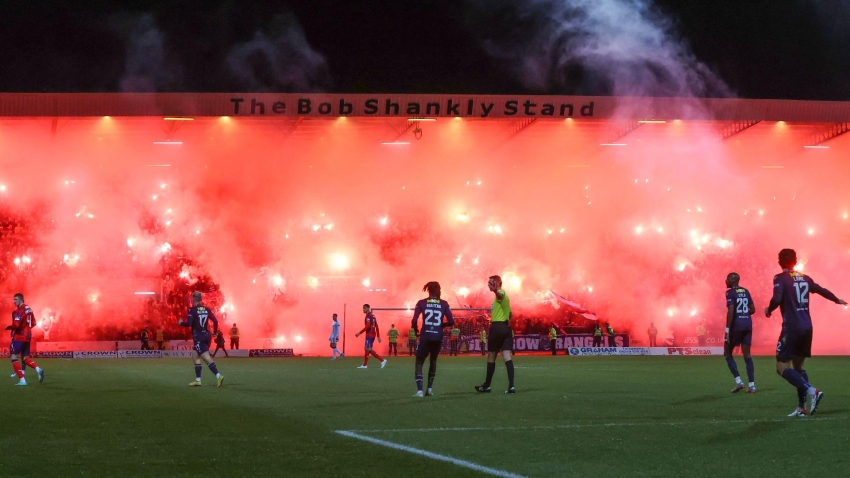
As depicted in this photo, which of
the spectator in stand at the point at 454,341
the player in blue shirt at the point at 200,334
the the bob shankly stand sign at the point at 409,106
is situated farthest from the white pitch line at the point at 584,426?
the spectator in stand at the point at 454,341

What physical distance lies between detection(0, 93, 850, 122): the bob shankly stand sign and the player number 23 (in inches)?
965

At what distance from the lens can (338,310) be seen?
156 ft

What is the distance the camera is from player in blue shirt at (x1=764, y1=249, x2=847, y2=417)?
414 inches

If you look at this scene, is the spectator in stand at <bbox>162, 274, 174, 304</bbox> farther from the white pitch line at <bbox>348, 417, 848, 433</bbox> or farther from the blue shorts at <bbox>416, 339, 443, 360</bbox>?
the white pitch line at <bbox>348, 417, 848, 433</bbox>

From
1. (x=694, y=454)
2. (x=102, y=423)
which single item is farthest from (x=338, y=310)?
(x=694, y=454)

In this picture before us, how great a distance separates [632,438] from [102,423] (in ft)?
19.9

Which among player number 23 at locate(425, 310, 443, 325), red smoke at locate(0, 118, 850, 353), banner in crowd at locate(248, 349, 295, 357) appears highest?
red smoke at locate(0, 118, 850, 353)

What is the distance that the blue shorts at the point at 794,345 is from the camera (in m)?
10.5

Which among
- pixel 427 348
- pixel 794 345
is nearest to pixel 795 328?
pixel 794 345

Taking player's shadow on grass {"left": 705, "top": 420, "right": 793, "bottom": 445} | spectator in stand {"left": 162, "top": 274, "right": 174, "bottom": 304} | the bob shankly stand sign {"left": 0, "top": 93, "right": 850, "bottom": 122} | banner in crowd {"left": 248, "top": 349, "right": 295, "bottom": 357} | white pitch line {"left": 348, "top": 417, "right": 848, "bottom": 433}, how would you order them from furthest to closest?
spectator in stand {"left": 162, "top": 274, "right": 174, "bottom": 304}, banner in crowd {"left": 248, "top": 349, "right": 295, "bottom": 357}, the bob shankly stand sign {"left": 0, "top": 93, "right": 850, "bottom": 122}, white pitch line {"left": 348, "top": 417, "right": 848, "bottom": 433}, player's shadow on grass {"left": 705, "top": 420, "right": 793, "bottom": 445}

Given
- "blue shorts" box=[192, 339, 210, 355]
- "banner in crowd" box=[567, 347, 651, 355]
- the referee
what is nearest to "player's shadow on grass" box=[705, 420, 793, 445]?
the referee

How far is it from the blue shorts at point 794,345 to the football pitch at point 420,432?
74cm

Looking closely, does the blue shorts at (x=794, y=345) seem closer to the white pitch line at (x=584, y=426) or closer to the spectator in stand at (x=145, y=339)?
the white pitch line at (x=584, y=426)

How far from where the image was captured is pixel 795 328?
10.6 metres
